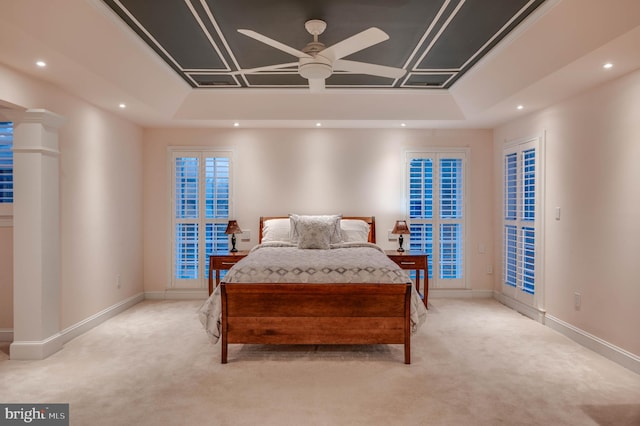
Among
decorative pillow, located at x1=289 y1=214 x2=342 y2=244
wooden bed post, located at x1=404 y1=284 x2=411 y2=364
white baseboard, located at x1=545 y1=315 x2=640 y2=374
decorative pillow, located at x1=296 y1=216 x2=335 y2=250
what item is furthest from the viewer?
decorative pillow, located at x1=289 y1=214 x2=342 y2=244

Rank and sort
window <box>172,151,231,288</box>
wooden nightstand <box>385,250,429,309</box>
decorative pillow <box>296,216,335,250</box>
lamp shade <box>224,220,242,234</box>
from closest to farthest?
1. decorative pillow <box>296,216,335,250</box>
2. wooden nightstand <box>385,250,429,309</box>
3. lamp shade <box>224,220,242,234</box>
4. window <box>172,151,231,288</box>

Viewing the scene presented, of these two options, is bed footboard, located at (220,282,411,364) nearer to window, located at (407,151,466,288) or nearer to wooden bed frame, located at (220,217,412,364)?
wooden bed frame, located at (220,217,412,364)

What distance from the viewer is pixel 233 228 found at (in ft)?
16.8

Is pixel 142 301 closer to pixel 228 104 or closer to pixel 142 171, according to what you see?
pixel 142 171

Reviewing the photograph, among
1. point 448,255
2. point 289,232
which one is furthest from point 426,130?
point 289,232

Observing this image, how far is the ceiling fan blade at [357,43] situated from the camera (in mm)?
2404

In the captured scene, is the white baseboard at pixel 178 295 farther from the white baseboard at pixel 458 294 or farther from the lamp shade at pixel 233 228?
the white baseboard at pixel 458 294

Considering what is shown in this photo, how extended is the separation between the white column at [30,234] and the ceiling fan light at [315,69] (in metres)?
2.29

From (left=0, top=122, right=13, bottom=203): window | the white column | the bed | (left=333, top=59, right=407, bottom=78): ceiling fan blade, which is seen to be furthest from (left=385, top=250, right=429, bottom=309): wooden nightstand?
(left=0, top=122, right=13, bottom=203): window

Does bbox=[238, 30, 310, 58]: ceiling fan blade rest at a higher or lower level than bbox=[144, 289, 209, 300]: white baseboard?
higher

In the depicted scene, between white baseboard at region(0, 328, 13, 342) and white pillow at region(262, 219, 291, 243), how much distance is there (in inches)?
107

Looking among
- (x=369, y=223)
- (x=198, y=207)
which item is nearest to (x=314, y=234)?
(x=369, y=223)

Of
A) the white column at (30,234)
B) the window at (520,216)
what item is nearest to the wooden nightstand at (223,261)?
the white column at (30,234)

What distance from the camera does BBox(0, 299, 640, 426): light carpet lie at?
2.40 metres
